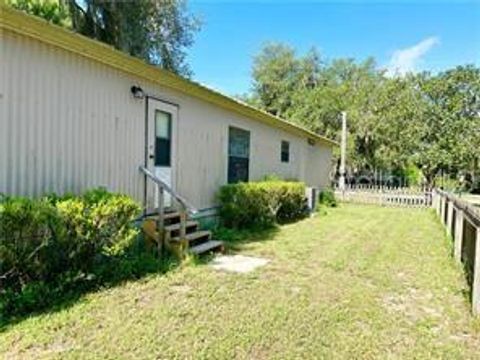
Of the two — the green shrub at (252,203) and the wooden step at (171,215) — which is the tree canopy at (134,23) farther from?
the wooden step at (171,215)

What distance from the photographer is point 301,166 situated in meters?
17.0

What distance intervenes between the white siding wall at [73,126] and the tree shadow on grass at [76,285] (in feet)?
3.78

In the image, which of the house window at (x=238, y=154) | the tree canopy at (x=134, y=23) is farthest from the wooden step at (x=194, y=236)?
the tree canopy at (x=134, y=23)

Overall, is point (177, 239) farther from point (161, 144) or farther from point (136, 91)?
point (136, 91)

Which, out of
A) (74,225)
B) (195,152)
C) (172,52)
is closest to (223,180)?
(195,152)

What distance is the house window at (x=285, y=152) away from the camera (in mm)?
14820

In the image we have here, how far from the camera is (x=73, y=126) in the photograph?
5906mm

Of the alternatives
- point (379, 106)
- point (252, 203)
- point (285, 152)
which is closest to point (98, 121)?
point (252, 203)

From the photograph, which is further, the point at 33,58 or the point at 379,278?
the point at 379,278

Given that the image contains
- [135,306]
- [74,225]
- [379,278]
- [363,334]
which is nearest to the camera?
[363,334]

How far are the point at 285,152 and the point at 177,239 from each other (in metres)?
8.78

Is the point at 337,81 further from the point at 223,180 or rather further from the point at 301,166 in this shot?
the point at 223,180

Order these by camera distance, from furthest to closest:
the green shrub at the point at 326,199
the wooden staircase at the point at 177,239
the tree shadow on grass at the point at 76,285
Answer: the green shrub at the point at 326,199
the wooden staircase at the point at 177,239
the tree shadow on grass at the point at 76,285

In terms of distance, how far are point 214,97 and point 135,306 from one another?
5.77 metres
